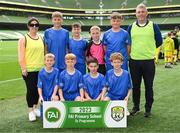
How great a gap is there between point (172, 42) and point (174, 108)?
1240 centimetres

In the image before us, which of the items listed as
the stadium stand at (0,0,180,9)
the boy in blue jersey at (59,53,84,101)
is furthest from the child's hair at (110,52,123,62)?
the stadium stand at (0,0,180,9)

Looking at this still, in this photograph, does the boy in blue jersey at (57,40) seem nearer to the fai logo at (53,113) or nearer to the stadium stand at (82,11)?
the fai logo at (53,113)

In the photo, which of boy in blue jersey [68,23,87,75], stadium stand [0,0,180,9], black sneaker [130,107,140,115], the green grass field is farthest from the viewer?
stadium stand [0,0,180,9]

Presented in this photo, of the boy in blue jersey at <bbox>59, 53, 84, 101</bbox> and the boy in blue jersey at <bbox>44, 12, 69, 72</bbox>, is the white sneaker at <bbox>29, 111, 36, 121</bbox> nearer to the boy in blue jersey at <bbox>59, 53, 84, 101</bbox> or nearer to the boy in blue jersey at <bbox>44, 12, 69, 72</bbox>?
the boy in blue jersey at <bbox>59, 53, 84, 101</bbox>

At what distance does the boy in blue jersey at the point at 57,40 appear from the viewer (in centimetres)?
742

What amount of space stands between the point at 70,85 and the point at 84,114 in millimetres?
673

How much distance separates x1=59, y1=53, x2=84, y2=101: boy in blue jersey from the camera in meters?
7.04

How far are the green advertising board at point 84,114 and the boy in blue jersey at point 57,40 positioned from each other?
1176 mm

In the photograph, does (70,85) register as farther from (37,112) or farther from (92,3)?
(92,3)

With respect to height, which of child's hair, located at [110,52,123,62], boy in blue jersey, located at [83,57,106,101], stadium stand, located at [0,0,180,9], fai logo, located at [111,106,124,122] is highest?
stadium stand, located at [0,0,180,9]

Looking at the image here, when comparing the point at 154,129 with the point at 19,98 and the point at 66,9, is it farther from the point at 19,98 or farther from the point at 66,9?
the point at 66,9

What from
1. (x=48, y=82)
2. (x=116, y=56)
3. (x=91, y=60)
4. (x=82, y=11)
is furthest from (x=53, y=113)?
(x=82, y=11)

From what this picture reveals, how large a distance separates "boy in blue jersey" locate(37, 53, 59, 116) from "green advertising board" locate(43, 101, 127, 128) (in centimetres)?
45

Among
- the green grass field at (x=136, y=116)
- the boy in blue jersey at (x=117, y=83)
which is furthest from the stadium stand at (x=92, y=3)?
the boy in blue jersey at (x=117, y=83)
